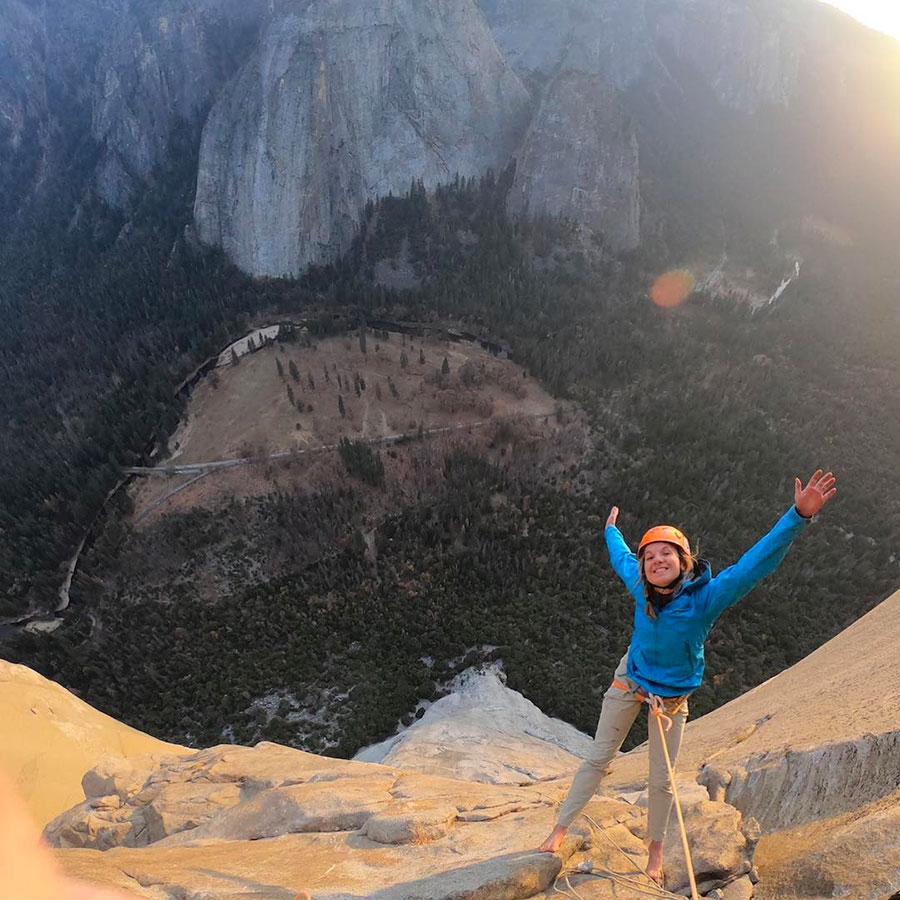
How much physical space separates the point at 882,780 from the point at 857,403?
101 feet

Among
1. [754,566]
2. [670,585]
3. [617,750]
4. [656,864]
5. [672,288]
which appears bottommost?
[656,864]

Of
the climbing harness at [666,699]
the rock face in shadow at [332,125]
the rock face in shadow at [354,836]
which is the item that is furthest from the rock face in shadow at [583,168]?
A: the climbing harness at [666,699]

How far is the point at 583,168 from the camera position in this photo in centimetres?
4388

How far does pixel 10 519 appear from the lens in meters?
24.7

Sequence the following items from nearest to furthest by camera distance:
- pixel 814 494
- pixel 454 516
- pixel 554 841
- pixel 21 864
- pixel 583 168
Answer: pixel 21 864 < pixel 814 494 < pixel 554 841 < pixel 454 516 < pixel 583 168

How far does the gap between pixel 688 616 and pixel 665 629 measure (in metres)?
0.20

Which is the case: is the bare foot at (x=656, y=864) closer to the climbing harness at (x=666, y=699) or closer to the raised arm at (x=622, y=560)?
the climbing harness at (x=666, y=699)

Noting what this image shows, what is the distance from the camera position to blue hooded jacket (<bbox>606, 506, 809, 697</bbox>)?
3.52m

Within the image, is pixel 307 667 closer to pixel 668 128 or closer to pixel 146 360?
pixel 146 360

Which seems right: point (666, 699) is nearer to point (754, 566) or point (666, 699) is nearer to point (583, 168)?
point (754, 566)

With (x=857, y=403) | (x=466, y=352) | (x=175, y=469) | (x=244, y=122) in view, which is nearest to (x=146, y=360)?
(x=175, y=469)

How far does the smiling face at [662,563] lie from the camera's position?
3.74m

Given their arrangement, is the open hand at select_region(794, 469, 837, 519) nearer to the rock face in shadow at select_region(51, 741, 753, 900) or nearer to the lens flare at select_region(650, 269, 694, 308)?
the rock face in shadow at select_region(51, 741, 753, 900)

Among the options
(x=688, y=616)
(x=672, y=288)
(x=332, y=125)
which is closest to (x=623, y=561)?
(x=688, y=616)
